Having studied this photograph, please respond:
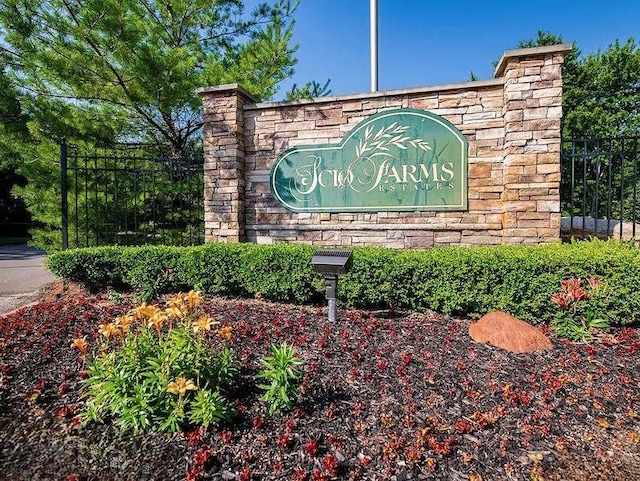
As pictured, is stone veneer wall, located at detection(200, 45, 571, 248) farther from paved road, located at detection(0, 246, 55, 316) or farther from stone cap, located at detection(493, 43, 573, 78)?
paved road, located at detection(0, 246, 55, 316)

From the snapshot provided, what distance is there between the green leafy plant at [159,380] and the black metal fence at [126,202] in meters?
4.41

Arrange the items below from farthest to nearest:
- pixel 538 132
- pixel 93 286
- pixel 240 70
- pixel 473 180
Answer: pixel 240 70 → pixel 93 286 → pixel 473 180 → pixel 538 132

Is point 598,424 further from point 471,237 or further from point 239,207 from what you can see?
point 239,207

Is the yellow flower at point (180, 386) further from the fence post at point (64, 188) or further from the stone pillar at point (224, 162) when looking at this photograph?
the fence post at point (64, 188)

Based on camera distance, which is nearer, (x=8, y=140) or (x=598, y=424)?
(x=598, y=424)

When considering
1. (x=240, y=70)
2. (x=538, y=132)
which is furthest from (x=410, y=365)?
(x=240, y=70)

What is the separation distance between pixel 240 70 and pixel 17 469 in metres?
7.16

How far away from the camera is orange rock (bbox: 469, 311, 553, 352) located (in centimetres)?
303

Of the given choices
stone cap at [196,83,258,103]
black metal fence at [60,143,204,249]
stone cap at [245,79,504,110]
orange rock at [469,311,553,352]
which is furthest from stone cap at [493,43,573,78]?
black metal fence at [60,143,204,249]

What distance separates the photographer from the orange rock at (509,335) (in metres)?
3.03

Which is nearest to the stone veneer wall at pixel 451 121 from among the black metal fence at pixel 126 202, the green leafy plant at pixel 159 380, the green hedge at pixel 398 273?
the green hedge at pixel 398 273

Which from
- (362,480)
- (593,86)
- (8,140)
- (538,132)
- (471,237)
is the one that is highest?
(593,86)

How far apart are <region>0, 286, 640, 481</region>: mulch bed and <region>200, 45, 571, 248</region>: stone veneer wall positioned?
192 centimetres

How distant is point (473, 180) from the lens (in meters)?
4.82
